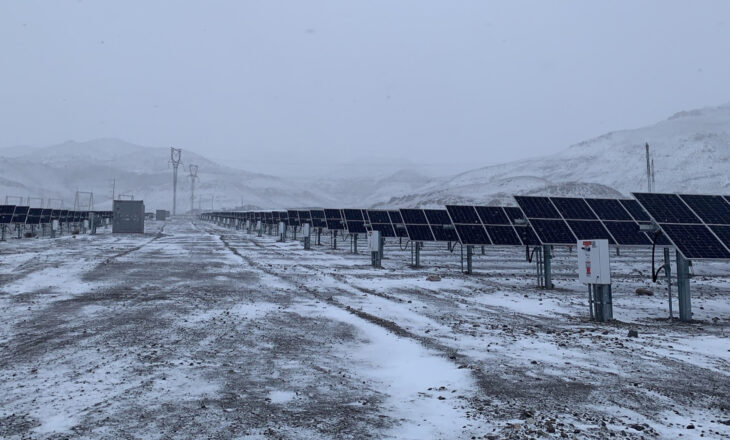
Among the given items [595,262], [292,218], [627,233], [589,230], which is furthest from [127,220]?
[595,262]

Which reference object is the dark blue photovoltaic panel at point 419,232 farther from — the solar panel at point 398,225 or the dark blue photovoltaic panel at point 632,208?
the dark blue photovoltaic panel at point 632,208

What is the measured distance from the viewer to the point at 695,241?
1264cm

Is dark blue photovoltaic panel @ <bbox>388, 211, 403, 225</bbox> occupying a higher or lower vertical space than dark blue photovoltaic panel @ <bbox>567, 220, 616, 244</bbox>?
higher

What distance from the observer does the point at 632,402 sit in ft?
20.2

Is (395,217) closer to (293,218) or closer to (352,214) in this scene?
(352,214)

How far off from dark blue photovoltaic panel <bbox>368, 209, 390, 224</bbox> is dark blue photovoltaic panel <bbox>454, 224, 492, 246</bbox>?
356 inches

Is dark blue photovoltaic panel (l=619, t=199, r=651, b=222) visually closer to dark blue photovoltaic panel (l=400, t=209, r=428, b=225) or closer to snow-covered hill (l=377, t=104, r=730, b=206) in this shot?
dark blue photovoltaic panel (l=400, t=209, r=428, b=225)

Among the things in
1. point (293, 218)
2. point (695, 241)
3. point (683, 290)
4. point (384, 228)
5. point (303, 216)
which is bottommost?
point (683, 290)

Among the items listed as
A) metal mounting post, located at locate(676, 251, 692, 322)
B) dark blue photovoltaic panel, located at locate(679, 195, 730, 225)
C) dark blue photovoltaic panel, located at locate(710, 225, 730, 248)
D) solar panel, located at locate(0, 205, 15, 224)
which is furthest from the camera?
solar panel, located at locate(0, 205, 15, 224)

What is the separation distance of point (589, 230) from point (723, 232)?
207 inches

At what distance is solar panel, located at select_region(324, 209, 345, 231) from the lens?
40278mm

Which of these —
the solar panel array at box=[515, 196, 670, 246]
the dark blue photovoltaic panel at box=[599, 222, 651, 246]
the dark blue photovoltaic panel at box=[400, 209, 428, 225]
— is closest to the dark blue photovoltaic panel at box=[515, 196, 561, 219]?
the solar panel array at box=[515, 196, 670, 246]

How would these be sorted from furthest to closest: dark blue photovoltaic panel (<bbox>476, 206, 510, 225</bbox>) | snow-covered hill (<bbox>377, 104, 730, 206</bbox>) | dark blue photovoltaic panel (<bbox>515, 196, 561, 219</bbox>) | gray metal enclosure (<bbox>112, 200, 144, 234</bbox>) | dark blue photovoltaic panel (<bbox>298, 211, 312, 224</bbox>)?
Answer: snow-covered hill (<bbox>377, 104, 730, 206</bbox>), gray metal enclosure (<bbox>112, 200, 144, 234</bbox>), dark blue photovoltaic panel (<bbox>298, 211, 312, 224</bbox>), dark blue photovoltaic panel (<bbox>476, 206, 510, 225</bbox>), dark blue photovoltaic panel (<bbox>515, 196, 561, 219</bbox>)

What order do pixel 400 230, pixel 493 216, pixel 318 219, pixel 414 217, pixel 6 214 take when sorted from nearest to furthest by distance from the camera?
pixel 493 216 < pixel 414 217 < pixel 400 230 < pixel 318 219 < pixel 6 214
